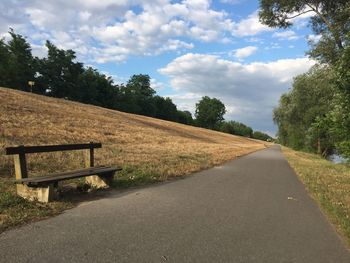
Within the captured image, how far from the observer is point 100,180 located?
9484 millimetres

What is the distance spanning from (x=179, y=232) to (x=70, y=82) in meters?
85.5

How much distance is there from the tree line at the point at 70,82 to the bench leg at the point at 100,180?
204 ft

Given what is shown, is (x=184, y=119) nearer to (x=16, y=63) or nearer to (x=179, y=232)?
(x=16, y=63)

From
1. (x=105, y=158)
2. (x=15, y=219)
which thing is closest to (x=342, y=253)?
(x=15, y=219)

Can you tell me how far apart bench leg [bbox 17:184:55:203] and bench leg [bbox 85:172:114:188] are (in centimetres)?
191

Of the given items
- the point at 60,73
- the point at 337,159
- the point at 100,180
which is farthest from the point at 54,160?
the point at 60,73

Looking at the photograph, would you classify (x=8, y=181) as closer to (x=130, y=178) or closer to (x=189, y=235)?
(x=130, y=178)

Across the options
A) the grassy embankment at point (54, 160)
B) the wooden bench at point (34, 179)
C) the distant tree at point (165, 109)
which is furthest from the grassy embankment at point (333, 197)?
the distant tree at point (165, 109)

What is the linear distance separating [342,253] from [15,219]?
5.00 m

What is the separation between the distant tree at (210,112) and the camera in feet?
434

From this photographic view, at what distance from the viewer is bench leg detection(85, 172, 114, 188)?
31.0 feet

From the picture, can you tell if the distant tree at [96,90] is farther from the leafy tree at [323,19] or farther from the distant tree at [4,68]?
the leafy tree at [323,19]

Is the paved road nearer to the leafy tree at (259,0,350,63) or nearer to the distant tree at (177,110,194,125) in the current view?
the leafy tree at (259,0,350,63)

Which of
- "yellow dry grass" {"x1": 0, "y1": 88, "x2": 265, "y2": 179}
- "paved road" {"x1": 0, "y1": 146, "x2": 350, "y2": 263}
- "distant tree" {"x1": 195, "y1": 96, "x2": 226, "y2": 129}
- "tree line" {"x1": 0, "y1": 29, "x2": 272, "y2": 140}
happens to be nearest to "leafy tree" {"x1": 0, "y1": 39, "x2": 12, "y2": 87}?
"tree line" {"x1": 0, "y1": 29, "x2": 272, "y2": 140}
